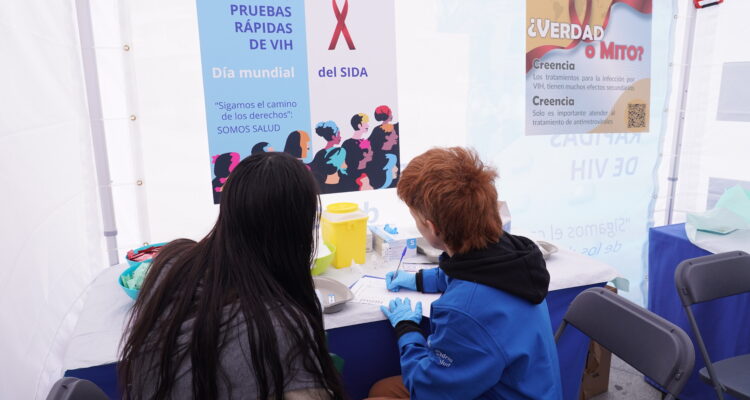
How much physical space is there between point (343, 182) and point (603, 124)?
1470mm

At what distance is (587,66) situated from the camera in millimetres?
2270

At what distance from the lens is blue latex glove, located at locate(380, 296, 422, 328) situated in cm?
116

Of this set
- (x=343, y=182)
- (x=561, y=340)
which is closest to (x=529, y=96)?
(x=343, y=182)

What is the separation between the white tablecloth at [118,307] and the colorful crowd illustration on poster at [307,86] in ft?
1.61

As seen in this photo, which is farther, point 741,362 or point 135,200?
point 135,200

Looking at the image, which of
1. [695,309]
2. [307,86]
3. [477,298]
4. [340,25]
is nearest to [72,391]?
[477,298]

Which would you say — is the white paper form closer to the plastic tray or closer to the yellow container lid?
the plastic tray

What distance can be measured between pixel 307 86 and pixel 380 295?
0.93m

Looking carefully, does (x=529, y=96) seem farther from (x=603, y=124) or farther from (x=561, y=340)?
(x=561, y=340)

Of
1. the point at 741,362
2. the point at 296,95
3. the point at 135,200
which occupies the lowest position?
the point at 741,362

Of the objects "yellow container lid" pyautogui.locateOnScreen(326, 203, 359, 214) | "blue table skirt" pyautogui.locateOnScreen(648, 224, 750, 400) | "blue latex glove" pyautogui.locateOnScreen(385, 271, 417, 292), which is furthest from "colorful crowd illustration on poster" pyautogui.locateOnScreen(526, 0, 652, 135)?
"blue latex glove" pyautogui.locateOnScreen(385, 271, 417, 292)

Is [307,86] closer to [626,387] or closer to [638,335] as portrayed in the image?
[638,335]

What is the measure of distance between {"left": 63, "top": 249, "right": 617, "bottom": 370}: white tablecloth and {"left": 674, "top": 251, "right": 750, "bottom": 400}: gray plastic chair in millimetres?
224

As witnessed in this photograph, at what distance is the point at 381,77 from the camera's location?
189 centimetres
